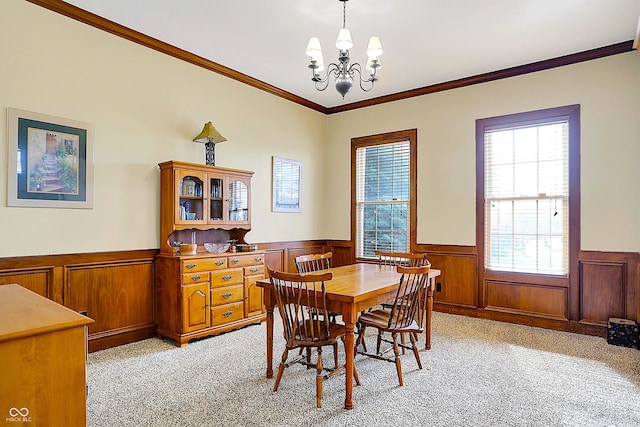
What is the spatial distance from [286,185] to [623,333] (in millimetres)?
4275

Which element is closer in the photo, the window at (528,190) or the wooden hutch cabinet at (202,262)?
the wooden hutch cabinet at (202,262)

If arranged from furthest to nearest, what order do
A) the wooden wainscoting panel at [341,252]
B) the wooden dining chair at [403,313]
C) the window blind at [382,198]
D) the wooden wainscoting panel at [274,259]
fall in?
the wooden wainscoting panel at [341,252], the window blind at [382,198], the wooden wainscoting panel at [274,259], the wooden dining chair at [403,313]

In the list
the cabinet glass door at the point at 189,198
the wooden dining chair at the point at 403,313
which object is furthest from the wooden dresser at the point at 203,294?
the wooden dining chair at the point at 403,313

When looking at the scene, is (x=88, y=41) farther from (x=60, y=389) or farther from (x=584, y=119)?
(x=584, y=119)

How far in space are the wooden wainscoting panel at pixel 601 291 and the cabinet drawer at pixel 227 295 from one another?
3822 mm

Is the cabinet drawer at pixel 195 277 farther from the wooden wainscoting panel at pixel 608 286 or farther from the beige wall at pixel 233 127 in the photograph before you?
the wooden wainscoting panel at pixel 608 286

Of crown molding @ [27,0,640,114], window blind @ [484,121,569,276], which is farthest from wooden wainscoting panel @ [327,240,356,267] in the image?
crown molding @ [27,0,640,114]

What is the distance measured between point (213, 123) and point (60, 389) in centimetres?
352

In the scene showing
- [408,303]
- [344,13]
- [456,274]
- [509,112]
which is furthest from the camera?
[456,274]

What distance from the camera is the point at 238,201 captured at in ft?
14.5

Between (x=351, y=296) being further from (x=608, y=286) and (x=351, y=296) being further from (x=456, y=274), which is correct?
(x=608, y=286)

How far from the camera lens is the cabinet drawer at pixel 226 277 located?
3869mm

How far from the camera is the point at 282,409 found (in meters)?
2.41

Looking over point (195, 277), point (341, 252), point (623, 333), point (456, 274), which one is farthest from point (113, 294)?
point (623, 333)
